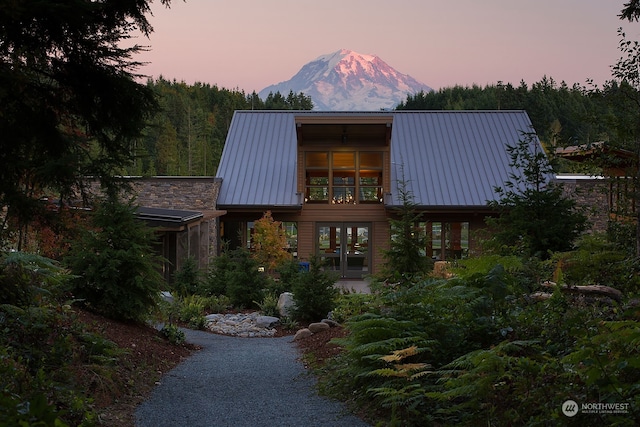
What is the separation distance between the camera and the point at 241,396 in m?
7.24

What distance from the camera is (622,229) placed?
459 inches

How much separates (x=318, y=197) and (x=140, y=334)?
15.1 metres

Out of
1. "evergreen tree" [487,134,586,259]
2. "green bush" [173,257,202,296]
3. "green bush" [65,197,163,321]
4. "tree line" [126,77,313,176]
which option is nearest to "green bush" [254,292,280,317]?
"green bush" [173,257,202,296]

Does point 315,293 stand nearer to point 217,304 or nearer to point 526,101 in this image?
point 217,304

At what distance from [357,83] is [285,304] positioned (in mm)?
43748

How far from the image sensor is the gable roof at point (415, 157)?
24.3 m

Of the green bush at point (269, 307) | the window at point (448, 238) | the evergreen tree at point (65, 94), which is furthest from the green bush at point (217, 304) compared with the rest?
the window at point (448, 238)

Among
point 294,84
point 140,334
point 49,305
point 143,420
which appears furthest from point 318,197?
point 294,84

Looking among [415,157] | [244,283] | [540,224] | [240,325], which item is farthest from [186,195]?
[540,224]

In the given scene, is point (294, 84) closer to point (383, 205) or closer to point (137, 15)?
point (383, 205)

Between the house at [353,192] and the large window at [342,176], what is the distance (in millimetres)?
35

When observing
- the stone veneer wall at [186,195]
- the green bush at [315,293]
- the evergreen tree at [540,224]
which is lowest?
the green bush at [315,293]

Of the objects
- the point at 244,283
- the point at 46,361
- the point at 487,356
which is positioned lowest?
the point at 244,283

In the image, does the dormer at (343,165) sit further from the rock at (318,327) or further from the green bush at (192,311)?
the rock at (318,327)
